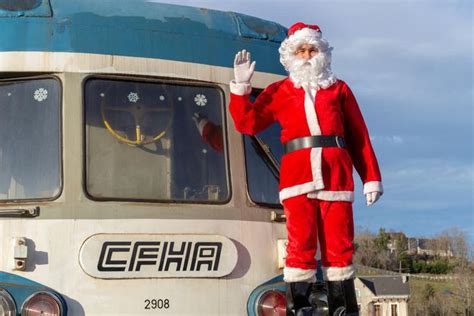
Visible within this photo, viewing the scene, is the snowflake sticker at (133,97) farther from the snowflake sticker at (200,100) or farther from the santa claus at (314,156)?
the santa claus at (314,156)

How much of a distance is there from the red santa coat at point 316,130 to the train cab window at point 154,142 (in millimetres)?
541

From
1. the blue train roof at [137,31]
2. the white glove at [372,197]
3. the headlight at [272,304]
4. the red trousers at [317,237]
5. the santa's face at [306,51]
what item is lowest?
the headlight at [272,304]

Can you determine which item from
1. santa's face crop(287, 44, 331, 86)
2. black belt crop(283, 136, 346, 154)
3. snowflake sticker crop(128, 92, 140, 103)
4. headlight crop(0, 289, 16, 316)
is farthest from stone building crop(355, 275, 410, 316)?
headlight crop(0, 289, 16, 316)

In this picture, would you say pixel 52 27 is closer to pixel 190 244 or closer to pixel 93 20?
pixel 93 20

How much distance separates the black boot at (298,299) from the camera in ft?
14.3

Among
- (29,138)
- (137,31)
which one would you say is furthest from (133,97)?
(29,138)

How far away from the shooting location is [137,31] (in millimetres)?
5199

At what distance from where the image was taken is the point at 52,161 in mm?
4891

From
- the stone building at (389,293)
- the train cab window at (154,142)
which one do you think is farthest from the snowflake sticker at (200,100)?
the stone building at (389,293)

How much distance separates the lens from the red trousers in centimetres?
432

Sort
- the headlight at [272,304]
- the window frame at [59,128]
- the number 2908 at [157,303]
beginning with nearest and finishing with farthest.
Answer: the number 2908 at [157,303] → the window frame at [59,128] → the headlight at [272,304]

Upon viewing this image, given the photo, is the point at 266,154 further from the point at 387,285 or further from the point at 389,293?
the point at 387,285

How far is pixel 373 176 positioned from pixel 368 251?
300 feet

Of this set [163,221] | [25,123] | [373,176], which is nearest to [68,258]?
[163,221]
